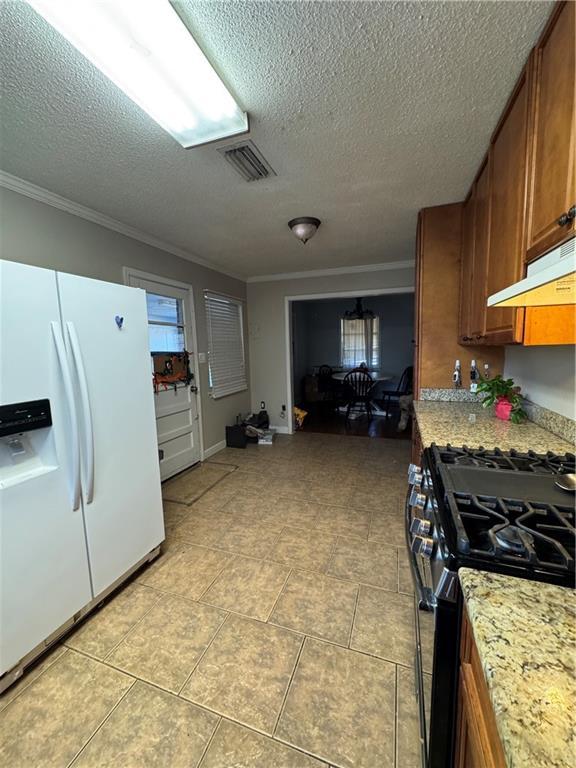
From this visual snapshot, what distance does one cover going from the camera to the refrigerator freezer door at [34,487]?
1274mm

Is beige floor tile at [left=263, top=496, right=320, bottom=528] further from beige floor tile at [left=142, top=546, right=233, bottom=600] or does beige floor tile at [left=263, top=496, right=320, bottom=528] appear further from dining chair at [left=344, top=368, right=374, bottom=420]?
dining chair at [left=344, top=368, right=374, bottom=420]

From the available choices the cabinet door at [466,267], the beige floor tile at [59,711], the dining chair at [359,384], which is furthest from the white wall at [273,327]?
the beige floor tile at [59,711]

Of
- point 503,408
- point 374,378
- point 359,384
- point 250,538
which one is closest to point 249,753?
point 250,538

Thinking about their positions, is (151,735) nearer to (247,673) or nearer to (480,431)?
(247,673)

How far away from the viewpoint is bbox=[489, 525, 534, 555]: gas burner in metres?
0.69

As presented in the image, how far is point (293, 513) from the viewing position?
2.60 meters

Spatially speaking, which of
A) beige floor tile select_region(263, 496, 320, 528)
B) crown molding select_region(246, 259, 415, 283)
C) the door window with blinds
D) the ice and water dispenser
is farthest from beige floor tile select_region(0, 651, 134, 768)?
crown molding select_region(246, 259, 415, 283)

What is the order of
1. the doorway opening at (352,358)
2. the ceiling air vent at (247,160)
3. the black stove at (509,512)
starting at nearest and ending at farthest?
1. the black stove at (509,512)
2. the ceiling air vent at (247,160)
3. the doorway opening at (352,358)

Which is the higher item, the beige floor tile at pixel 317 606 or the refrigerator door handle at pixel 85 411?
the refrigerator door handle at pixel 85 411

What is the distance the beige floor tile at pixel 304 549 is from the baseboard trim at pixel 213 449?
180cm

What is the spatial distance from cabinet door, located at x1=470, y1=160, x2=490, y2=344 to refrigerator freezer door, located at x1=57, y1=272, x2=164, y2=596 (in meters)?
1.99

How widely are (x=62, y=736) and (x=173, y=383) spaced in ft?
8.43

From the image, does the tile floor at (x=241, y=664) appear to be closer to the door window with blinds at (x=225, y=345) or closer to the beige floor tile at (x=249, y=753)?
the beige floor tile at (x=249, y=753)

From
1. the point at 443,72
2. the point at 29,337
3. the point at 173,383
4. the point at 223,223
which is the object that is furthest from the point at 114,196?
the point at 443,72
